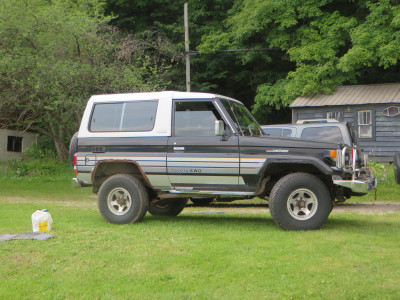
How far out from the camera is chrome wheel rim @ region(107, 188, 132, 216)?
9.41m

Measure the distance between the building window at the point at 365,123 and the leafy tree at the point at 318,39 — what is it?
1.84 meters

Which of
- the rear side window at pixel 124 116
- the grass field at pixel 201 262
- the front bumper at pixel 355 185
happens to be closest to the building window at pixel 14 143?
the grass field at pixel 201 262

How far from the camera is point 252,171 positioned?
868 cm

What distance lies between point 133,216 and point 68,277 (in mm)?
3284

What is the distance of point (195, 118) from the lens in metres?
9.15

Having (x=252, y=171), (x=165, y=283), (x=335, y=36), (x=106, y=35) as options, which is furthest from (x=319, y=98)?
(x=165, y=283)

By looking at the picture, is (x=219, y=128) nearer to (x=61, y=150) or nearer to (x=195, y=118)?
(x=195, y=118)

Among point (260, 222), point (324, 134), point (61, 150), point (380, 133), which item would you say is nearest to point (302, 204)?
point (260, 222)

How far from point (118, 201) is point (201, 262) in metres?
3.34

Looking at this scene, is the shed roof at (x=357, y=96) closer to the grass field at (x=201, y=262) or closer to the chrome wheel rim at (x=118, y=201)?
the grass field at (x=201, y=262)

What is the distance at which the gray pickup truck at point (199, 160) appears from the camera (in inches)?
331

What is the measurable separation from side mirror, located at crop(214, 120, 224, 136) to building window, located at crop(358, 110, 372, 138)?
16.8 meters

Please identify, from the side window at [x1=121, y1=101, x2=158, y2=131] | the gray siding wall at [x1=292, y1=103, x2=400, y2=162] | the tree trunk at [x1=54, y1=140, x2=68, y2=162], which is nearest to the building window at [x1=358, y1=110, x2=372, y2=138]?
the gray siding wall at [x1=292, y1=103, x2=400, y2=162]

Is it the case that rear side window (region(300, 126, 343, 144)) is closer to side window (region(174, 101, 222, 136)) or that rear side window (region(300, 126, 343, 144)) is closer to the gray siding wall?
side window (region(174, 101, 222, 136))
